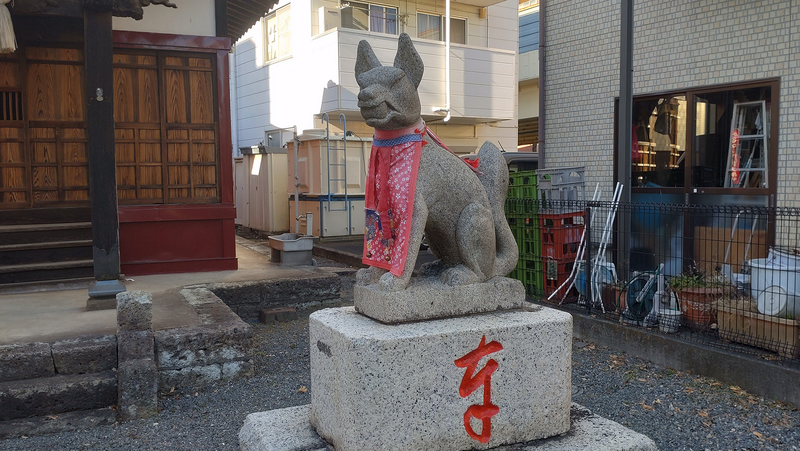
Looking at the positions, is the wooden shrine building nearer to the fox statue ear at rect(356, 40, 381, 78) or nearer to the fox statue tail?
the fox statue ear at rect(356, 40, 381, 78)

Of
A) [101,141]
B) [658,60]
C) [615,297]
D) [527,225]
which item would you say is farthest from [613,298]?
[101,141]

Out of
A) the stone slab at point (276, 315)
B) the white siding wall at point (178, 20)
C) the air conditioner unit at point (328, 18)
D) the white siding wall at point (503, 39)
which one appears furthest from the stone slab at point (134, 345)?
the white siding wall at point (503, 39)

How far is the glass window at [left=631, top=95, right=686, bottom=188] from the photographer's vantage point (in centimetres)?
744

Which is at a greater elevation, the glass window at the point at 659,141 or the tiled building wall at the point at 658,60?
the tiled building wall at the point at 658,60

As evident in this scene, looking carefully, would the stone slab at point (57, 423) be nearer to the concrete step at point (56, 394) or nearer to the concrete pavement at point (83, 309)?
the concrete step at point (56, 394)

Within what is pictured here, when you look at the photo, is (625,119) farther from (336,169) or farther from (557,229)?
(336,169)

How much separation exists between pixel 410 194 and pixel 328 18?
12797 millimetres

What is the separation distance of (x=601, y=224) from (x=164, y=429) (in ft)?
17.5

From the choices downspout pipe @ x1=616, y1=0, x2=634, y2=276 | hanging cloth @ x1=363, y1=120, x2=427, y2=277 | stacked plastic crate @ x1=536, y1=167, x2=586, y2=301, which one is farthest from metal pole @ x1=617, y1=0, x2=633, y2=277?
hanging cloth @ x1=363, y1=120, x2=427, y2=277

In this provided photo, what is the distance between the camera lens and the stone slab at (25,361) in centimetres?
455

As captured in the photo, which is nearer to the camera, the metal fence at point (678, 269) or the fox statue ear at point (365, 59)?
the fox statue ear at point (365, 59)

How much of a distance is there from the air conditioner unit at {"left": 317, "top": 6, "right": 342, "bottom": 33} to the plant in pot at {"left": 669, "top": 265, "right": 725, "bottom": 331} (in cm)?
1118

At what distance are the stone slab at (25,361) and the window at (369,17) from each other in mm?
11920

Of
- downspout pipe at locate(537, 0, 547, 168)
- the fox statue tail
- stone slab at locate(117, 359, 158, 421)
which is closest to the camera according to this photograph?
the fox statue tail
